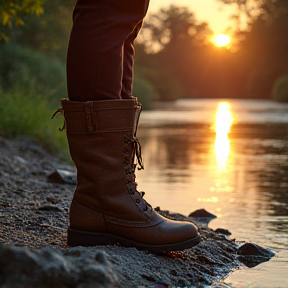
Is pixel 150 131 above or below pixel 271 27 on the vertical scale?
below

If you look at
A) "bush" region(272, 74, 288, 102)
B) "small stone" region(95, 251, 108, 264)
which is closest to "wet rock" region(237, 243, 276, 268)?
"small stone" region(95, 251, 108, 264)

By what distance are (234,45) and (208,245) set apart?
172 feet

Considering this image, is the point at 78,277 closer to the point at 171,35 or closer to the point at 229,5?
the point at 229,5

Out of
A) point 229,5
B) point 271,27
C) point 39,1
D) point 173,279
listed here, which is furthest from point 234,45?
point 173,279

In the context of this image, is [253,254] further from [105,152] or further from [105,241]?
[105,152]

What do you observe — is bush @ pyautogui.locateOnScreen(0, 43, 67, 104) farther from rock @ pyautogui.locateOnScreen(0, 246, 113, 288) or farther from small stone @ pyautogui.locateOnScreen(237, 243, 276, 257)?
rock @ pyautogui.locateOnScreen(0, 246, 113, 288)

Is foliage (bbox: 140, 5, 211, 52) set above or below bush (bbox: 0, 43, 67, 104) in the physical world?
above

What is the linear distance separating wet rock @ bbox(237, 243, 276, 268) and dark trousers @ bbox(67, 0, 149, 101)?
0.89 meters

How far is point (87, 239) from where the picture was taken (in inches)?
104

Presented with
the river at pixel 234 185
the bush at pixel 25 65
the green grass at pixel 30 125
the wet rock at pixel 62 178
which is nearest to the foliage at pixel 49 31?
the bush at pixel 25 65

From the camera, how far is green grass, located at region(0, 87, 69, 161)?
6.97 metres

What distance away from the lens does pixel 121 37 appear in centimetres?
262

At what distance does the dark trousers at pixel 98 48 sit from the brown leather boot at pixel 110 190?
57mm

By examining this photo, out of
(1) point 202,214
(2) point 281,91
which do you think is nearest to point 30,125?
(1) point 202,214
